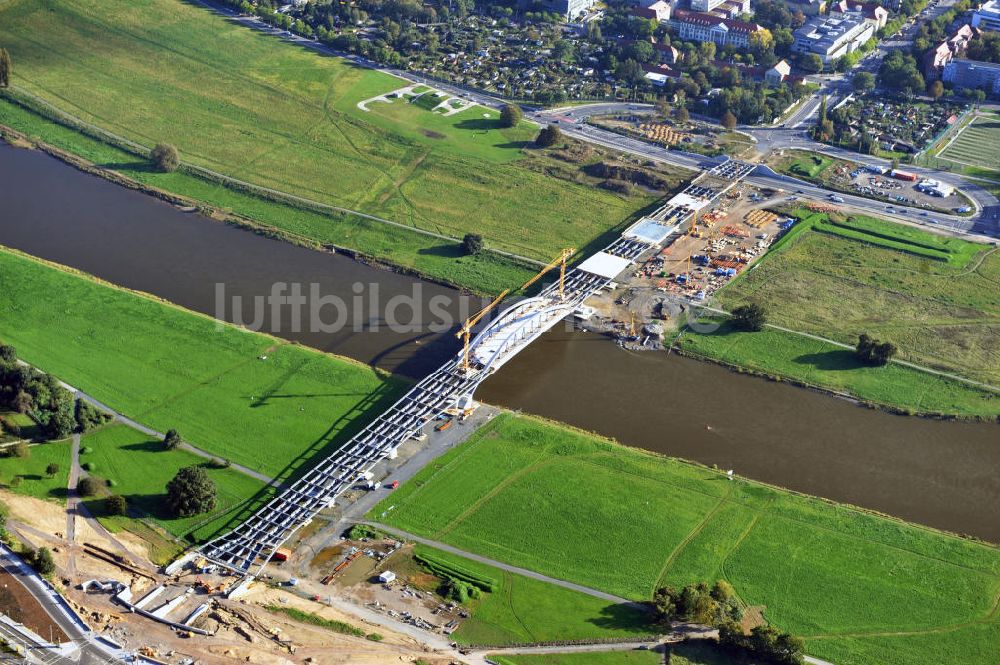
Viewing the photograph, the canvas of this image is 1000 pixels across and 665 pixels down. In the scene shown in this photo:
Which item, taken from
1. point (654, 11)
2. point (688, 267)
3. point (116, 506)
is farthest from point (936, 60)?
point (116, 506)

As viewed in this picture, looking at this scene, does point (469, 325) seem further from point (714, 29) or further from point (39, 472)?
point (714, 29)

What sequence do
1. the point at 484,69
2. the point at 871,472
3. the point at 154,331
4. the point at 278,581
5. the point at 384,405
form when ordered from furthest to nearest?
the point at 484,69 → the point at 154,331 → the point at 384,405 → the point at 871,472 → the point at 278,581

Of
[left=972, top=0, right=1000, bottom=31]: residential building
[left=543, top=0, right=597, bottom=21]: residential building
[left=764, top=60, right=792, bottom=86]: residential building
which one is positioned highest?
[left=972, top=0, right=1000, bottom=31]: residential building

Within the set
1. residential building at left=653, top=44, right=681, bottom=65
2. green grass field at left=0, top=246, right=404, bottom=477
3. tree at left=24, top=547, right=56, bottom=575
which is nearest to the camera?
tree at left=24, top=547, right=56, bottom=575

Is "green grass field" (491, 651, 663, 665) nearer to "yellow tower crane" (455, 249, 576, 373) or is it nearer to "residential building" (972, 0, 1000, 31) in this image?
"yellow tower crane" (455, 249, 576, 373)

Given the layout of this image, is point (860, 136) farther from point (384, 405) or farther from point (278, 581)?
point (278, 581)

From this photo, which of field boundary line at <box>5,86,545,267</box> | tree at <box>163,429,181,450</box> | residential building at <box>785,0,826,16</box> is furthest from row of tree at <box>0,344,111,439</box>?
residential building at <box>785,0,826,16</box>

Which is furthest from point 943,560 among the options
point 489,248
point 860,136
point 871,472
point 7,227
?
point 7,227

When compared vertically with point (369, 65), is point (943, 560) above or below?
below
